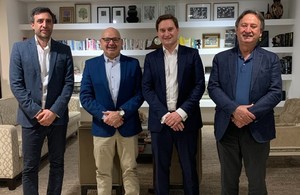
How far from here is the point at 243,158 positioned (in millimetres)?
2193

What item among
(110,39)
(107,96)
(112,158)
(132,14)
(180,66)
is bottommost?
(112,158)

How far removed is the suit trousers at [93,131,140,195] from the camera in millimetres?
2500

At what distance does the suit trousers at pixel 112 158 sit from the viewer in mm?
2500

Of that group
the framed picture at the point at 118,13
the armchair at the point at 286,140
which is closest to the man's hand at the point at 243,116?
the armchair at the point at 286,140

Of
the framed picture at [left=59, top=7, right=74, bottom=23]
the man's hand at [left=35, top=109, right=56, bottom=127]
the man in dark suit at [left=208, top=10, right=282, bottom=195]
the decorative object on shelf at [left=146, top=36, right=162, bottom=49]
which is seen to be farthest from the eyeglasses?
the framed picture at [left=59, top=7, right=74, bottom=23]

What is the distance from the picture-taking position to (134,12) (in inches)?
231

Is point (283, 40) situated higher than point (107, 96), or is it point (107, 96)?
point (283, 40)

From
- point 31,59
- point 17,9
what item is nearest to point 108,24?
point 17,9

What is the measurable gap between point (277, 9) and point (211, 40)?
4.05 ft

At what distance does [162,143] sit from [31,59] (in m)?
1.17

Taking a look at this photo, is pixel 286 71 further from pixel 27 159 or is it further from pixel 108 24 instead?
pixel 27 159

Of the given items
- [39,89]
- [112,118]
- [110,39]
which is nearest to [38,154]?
[39,89]

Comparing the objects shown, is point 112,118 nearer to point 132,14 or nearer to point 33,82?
point 33,82

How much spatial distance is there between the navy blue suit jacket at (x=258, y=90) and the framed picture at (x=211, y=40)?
3876 millimetres
